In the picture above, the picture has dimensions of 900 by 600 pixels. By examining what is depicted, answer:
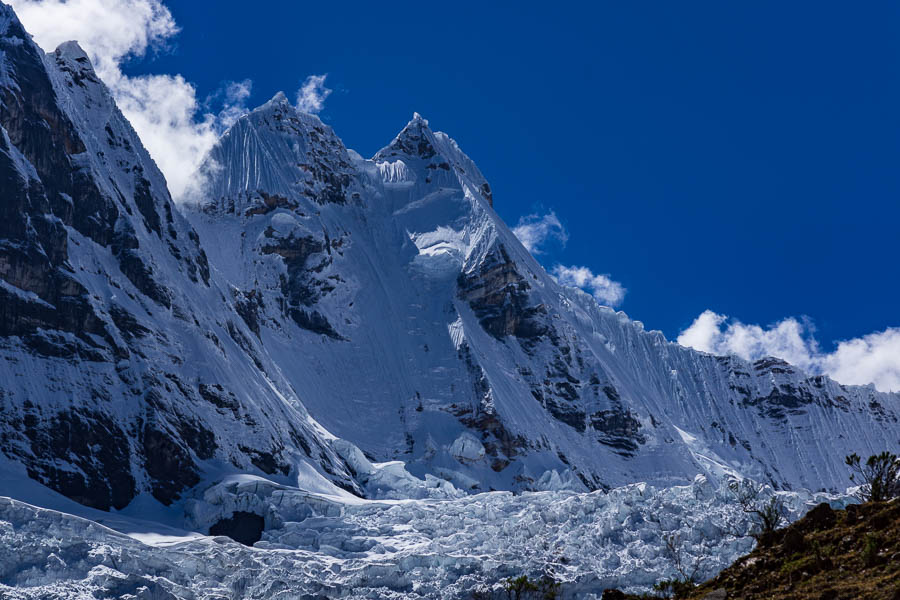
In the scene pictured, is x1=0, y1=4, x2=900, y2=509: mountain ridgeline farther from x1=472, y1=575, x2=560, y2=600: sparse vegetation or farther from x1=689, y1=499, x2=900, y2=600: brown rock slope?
x1=689, y1=499, x2=900, y2=600: brown rock slope

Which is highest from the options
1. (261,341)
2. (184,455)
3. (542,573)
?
(261,341)

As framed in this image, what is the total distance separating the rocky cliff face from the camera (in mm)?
126125

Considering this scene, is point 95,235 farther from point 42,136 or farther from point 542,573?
point 542,573

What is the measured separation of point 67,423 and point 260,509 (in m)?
23.4

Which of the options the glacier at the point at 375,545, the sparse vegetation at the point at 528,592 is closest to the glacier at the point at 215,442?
the glacier at the point at 375,545

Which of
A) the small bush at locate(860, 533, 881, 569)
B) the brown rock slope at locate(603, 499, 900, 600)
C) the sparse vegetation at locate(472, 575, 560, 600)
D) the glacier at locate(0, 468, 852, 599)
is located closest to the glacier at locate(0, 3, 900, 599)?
the glacier at locate(0, 468, 852, 599)

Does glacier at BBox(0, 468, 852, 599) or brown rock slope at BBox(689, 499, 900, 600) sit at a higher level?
glacier at BBox(0, 468, 852, 599)

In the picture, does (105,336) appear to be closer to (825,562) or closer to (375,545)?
(375,545)

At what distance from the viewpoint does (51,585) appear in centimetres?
9000

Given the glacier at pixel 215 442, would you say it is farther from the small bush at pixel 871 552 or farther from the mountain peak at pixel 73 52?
the small bush at pixel 871 552

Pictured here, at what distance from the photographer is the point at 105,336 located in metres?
136

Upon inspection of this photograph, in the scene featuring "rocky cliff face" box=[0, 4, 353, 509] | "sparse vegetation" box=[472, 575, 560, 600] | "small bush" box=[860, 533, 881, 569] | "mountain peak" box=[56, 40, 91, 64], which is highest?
"mountain peak" box=[56, 40, 91, 64]

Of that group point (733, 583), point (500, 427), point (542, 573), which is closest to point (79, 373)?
point (542, 573)

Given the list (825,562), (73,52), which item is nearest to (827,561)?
(825,562)
